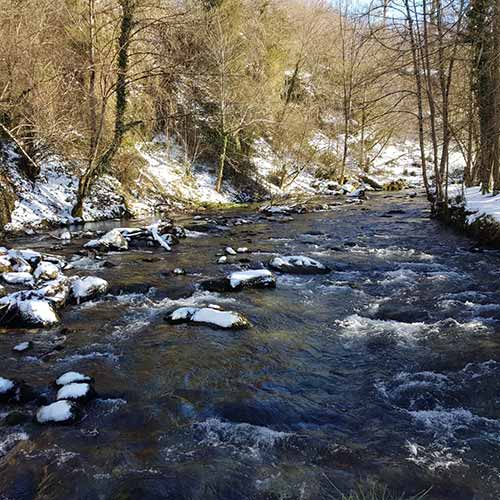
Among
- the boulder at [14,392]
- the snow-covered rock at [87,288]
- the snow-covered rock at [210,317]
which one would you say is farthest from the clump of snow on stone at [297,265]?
the boulder at [14,392]

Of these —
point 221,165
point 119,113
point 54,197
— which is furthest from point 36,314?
point 221,165

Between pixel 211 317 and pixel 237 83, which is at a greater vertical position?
pixel 237 83

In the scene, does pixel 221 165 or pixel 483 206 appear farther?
pixel 221 165

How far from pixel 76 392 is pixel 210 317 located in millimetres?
2611

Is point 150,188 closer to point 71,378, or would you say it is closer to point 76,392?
point 71,378

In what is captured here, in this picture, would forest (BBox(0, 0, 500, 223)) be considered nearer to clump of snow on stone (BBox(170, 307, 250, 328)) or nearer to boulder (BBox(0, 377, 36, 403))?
clump of snow on stone (BBox(170, 307, 250, 328))

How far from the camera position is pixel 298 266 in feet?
34.7

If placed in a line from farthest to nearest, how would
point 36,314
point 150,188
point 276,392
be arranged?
point 150,188 < point 36,314 < point 276,392

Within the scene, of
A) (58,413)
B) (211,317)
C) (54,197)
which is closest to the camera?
(58,413)

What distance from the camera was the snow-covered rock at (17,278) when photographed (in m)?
9.08

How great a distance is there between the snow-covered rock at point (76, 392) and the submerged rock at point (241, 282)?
4.13 meters

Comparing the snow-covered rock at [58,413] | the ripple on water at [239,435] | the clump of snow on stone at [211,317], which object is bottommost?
the ripple on water at [239,435]

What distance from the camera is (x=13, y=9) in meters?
15.8

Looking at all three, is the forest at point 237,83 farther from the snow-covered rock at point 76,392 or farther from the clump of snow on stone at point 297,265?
the snow-covered rock at point 76,392
